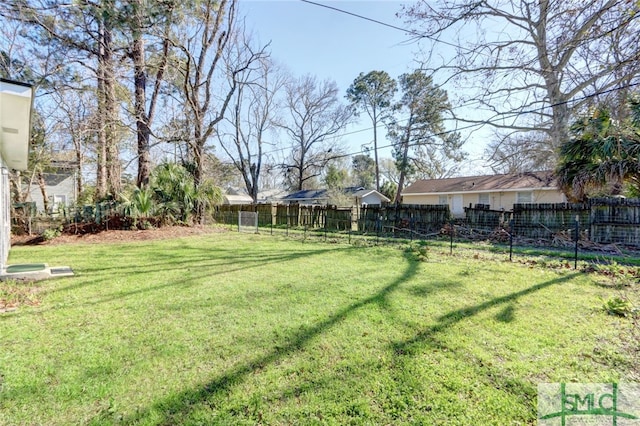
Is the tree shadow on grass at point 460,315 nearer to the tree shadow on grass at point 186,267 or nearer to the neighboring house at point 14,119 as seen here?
the tree shadow on grass at point 186,267

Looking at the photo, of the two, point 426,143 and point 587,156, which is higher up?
point 426,143

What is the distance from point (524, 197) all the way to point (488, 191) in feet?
6.53

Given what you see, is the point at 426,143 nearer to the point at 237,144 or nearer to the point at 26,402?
the point at 237,144

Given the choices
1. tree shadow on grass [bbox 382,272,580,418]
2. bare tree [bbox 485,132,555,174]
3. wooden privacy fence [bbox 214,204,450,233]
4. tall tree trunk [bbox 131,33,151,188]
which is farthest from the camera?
bare tree [bbox 485,132,555,174]

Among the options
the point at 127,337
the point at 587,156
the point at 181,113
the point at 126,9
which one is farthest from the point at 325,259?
the point at 181,113

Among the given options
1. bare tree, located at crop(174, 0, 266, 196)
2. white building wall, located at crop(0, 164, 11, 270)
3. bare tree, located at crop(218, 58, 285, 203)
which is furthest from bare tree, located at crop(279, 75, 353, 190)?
white building wall, located at crop(0, 164, 11, 270)

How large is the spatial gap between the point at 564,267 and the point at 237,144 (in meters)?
24.9

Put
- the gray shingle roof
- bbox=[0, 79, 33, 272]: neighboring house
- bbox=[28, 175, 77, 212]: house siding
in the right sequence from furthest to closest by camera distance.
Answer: bbox=[28, 175, 77, 212]: house siding
the gray shingle roof
bbox=[0, 79, 33, 272]: neighboring house

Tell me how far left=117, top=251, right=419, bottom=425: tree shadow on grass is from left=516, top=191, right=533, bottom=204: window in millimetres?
18776

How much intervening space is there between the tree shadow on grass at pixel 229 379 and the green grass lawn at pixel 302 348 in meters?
0.01

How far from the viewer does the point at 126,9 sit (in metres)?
9.30

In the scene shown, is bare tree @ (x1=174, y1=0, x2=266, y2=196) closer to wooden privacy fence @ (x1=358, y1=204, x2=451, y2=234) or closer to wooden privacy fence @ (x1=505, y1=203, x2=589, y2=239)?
wooden privacy fence @ (x1=358, y1=204, x2=451, y2=234)

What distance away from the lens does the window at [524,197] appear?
1786 cm

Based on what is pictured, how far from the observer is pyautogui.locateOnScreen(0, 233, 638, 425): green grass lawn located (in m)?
1.99
